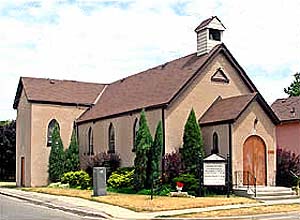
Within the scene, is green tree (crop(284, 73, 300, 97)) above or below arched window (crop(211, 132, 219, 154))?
above

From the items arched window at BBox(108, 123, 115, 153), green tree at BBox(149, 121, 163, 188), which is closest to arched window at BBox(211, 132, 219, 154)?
green tree at BBox(149, 121, 163, 188)

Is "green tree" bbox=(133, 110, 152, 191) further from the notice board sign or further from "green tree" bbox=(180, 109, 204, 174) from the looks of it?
the notice board sign

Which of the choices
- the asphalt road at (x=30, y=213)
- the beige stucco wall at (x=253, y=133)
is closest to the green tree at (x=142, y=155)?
the beige stucco wall at (x=253, y=133)

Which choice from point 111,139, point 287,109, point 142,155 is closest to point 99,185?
point 142,155

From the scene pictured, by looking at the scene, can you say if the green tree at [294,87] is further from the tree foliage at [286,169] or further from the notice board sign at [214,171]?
the notice board sign at [214,171]

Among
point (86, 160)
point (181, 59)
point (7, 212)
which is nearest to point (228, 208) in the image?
point (7, 212)

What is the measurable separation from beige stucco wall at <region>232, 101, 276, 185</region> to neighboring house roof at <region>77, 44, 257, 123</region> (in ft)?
13.6

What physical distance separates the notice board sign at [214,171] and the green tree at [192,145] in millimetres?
2156

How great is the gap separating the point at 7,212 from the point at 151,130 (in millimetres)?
13558

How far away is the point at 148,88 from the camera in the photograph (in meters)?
40.4

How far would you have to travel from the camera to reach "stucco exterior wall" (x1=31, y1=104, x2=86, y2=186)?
150ft

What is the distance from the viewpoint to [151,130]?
3681 centimetres

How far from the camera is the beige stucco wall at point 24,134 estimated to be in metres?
46.2

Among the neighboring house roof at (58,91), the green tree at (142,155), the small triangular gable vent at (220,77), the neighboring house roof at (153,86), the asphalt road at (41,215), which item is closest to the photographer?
the asphalt road at (41,215)
